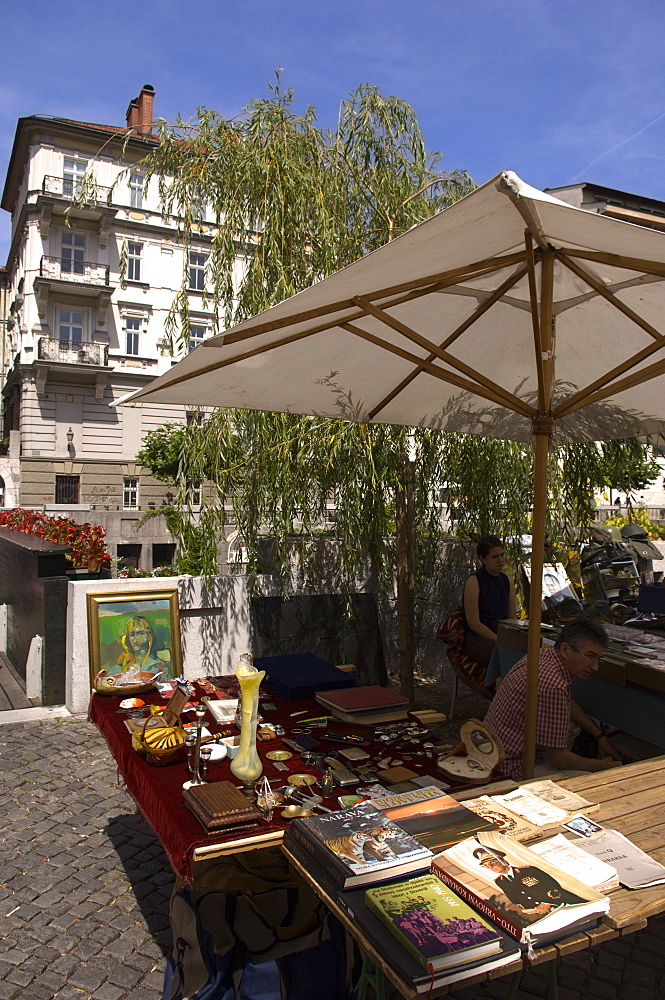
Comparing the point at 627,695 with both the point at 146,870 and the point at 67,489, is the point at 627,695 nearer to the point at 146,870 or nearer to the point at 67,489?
the point at 146,870

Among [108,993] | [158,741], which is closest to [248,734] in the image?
[158,741]

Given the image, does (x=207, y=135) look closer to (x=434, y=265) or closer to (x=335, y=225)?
(x=335, y=225)

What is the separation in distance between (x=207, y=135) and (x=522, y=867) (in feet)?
19.5

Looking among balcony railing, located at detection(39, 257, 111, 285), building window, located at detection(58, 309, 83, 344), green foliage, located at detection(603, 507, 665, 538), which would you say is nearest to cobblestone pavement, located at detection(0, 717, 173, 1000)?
green foliage, located at detection(603, 507, 665, 538)

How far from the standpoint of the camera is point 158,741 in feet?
9.02

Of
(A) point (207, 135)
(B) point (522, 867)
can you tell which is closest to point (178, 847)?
(B) point (522, 867)

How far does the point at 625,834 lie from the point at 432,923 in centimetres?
86

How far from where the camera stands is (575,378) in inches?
168

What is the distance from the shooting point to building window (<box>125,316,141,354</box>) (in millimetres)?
30203

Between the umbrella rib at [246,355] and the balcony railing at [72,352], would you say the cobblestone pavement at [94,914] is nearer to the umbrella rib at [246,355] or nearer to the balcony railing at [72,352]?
the umbrella rib at [246,355]

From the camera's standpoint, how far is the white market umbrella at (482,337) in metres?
2.25

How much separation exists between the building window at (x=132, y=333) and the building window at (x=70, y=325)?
72.9 inches

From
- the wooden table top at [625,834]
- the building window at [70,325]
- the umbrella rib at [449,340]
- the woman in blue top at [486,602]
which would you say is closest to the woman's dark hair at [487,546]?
the woman in blue top at [486,602]

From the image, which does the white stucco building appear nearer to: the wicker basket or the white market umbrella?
the white market umbrella
